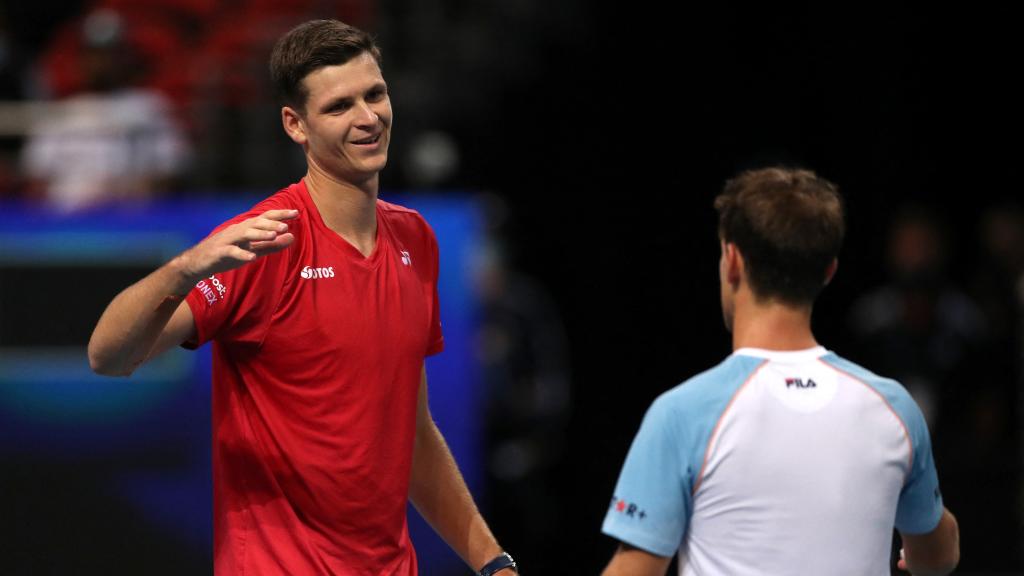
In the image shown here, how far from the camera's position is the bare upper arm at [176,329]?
353 centimetres

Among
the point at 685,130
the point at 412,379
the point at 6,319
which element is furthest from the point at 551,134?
the point at 412,379

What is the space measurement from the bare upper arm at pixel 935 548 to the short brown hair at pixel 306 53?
1851mm

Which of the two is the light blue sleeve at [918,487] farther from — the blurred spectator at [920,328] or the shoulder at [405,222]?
the blurred spectator at [920,328]

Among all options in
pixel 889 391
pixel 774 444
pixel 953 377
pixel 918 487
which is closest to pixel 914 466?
pixel 918 487

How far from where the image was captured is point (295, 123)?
3.93 metres

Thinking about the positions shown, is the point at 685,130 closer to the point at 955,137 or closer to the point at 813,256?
the point at 955,137

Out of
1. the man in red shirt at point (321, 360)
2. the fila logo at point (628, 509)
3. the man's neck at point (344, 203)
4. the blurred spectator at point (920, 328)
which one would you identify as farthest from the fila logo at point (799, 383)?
the blurred spectator at point (920, 328)

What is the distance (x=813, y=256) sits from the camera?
3.58 m

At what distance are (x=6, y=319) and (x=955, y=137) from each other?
7.95m

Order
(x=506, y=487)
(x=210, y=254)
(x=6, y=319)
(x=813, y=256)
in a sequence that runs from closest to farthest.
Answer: (x=210, y=254), (x=813, y=256), (x=6, y=319), (x=506, y=487)

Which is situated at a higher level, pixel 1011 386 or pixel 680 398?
pixel 680 398

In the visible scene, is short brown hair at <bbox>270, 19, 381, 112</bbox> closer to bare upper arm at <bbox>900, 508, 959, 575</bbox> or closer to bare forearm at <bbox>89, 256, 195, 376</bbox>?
bare forearm at <bbox>89, 256, 195, 376</bbox>

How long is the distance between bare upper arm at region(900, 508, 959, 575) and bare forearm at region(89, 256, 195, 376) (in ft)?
6.17

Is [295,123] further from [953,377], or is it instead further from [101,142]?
[953,377]
